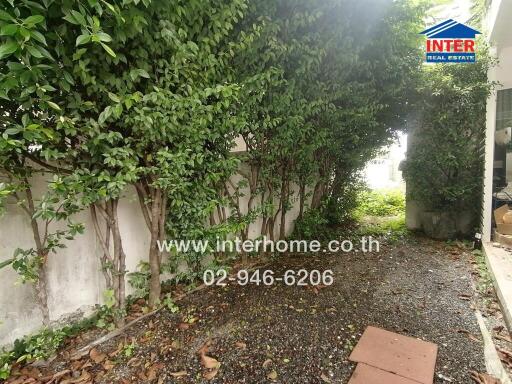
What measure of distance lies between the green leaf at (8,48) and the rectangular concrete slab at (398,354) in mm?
2632

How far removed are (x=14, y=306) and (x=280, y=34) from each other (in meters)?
3.22

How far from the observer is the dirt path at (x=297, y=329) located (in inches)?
72.7

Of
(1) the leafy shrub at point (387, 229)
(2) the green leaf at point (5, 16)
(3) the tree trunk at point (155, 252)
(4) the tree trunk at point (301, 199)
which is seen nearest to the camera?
(2) the green leaf at point (5, 16)

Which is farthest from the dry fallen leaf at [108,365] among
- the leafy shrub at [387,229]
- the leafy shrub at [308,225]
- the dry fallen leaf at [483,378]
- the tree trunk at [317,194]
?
the leafy shrub at [387,229]

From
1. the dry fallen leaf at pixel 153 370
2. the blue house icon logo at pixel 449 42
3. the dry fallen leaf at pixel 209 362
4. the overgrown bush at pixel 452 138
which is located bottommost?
the dry fallen leaf at pixel 153 370

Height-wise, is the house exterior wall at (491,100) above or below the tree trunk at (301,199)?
above

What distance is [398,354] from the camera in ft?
6.41

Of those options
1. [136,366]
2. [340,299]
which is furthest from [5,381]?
[340,299]

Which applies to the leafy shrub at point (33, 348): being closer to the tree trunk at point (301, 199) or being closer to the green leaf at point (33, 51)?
the green leaf at point (33, 51)

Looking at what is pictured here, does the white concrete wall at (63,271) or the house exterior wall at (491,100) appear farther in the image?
the house exterior wall at (491,100)

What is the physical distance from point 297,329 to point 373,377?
2.17ft

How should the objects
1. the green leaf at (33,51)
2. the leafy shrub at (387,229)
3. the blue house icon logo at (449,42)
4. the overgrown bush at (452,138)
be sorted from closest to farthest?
the green leaf at (33,51) → the overgrown bush at (452,138) → the blue house icon logo at (449,42) → the leafy shrub at (387,229)

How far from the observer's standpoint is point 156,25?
1768 millimetres

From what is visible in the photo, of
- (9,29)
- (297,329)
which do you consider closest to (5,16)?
(9,29)
